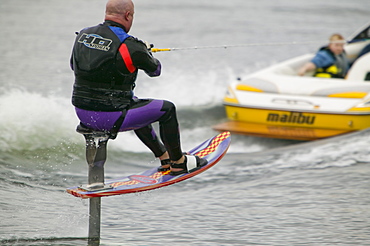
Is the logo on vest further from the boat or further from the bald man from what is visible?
the boat

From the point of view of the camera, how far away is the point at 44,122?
9133 mm

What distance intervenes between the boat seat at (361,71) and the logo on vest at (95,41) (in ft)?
20.5

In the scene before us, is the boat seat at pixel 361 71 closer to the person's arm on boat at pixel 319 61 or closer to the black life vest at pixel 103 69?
the person's arm on boat at pixel 319 61

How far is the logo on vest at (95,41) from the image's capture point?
14.9ft

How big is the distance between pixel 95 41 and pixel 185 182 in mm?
3323

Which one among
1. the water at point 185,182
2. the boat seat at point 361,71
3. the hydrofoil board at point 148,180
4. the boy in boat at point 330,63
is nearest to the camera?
the hydrofoil board at point 148,180

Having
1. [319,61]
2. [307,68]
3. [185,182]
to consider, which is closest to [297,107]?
[307,68]

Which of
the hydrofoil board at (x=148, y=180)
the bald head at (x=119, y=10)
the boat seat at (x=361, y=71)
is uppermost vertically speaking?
the boat seat at (x=361, y=71)

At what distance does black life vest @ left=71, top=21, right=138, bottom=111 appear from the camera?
179 inches

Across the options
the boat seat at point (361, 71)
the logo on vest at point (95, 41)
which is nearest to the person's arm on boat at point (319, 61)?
the boat seat at point (361, 71)

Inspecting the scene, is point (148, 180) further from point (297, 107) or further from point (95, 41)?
point (297, 107)

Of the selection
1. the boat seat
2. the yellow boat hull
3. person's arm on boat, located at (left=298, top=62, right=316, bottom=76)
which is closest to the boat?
the yellow boat hull

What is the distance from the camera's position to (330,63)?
1052cm

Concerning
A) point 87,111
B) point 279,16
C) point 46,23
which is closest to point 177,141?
point 87,111
